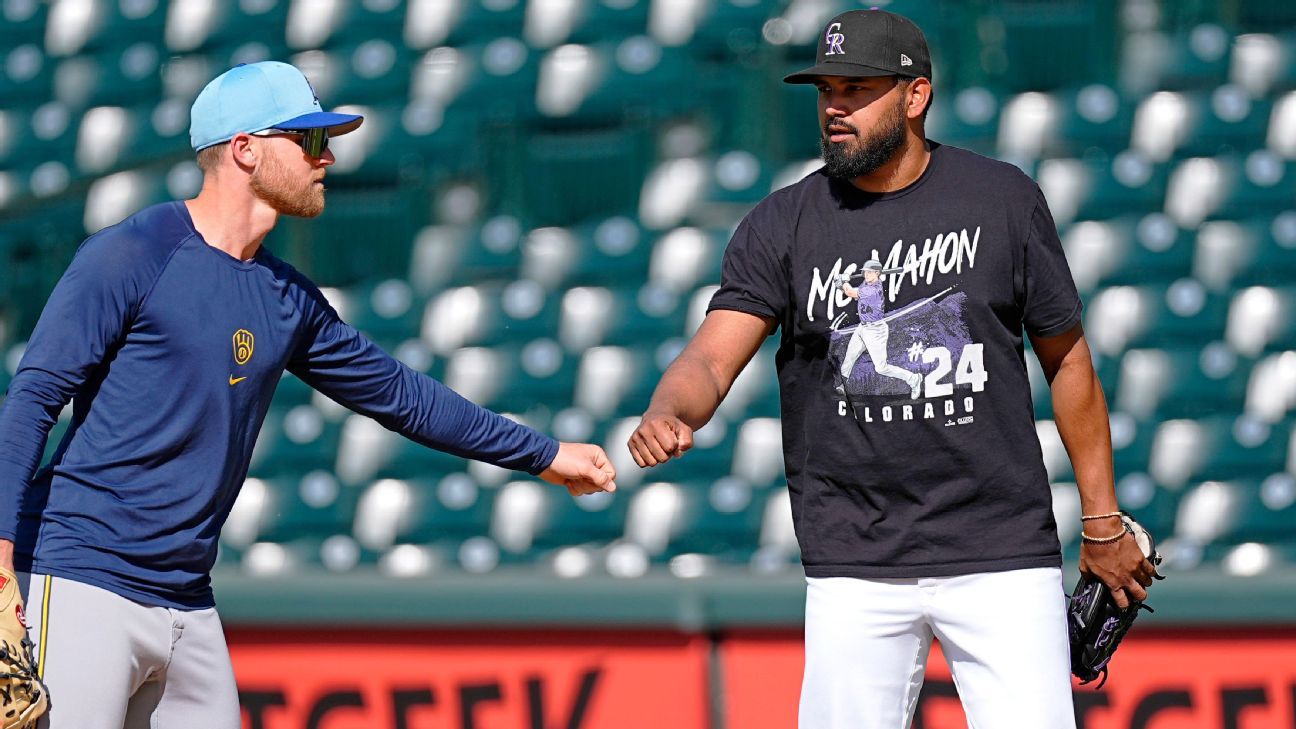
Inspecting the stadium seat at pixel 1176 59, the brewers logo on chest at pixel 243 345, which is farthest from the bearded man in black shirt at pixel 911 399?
the stadium seat at pixel 1176 59

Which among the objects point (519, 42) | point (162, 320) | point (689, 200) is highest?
point (519, 42)

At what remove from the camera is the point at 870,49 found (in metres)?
2.71

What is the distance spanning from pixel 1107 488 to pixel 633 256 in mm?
2163

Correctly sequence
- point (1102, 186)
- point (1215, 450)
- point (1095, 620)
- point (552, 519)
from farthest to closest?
point (552, 519) → point (1102, 186) → point (1215, 450) → point (1095, 620)

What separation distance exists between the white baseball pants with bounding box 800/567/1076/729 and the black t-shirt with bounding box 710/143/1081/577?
39 mm

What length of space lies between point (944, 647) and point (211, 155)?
1.48 metres

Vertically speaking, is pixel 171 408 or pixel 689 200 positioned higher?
pixel 689 200

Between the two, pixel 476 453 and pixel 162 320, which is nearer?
pixel 162 320

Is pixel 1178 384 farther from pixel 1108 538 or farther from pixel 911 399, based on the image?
pixel 911 399

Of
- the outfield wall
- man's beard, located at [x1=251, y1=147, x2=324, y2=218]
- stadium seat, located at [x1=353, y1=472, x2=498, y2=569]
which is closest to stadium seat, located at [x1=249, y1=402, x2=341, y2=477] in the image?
stadium seat, located at [x1=353, y1=472, x2=498, y2=569]

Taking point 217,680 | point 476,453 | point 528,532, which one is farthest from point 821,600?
point 528,532

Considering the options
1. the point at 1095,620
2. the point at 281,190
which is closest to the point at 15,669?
the point at 281,190

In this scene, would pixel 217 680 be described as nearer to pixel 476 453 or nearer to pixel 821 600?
pixel 476 453

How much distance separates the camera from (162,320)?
253 cm
